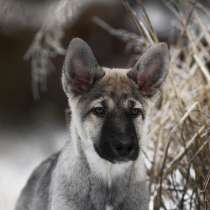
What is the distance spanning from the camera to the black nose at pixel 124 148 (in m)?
4.83

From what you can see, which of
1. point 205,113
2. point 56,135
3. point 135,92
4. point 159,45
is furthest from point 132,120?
point 56,135

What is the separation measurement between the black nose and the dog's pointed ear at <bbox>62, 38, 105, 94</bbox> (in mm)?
605

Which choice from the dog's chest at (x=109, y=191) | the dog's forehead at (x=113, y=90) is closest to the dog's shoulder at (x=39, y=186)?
the dog's chest at (x=109, y=191)

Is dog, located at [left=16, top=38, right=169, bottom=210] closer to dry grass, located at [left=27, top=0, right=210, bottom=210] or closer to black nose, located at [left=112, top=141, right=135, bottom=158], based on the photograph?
black nose, located at [left=112, top=141, right=135, bottom=158]

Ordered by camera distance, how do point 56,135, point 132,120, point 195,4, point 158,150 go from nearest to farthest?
point 132,120
point 195,4
point 158,150
point 56,135

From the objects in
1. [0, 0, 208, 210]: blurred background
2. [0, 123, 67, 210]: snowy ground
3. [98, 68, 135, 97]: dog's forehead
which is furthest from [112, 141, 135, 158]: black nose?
[0, 0, 208, 210]: blurred background

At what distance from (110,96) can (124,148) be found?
0.44 m

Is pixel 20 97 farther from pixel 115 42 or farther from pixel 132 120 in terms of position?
pixel 132 120

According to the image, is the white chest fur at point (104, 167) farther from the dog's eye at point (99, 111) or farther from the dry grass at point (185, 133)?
the dry grass at point (185, 133)

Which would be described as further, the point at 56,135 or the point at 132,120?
the point at 56,135

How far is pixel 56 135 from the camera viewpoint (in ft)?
39.8

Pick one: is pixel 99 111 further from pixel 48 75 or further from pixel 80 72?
pixel 48 75

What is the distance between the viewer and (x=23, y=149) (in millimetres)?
12055

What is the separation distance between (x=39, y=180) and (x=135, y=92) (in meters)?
1.27
